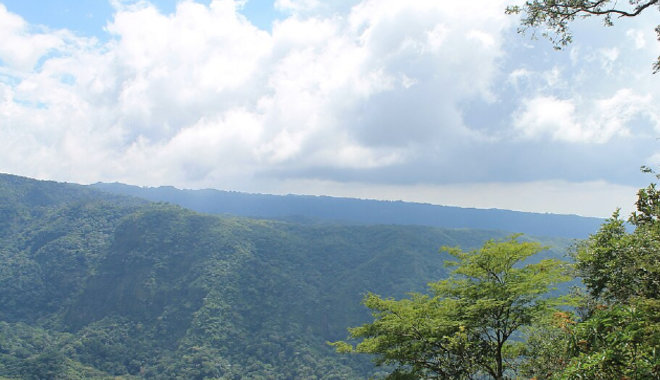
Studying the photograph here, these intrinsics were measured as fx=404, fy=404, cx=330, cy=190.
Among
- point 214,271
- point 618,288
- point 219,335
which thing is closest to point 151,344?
point 219,335

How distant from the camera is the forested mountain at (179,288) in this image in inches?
4188

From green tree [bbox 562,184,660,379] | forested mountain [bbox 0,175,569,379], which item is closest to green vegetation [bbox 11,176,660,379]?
green tree [bbox 562,184,660,379]

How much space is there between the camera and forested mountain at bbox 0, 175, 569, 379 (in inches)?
4188

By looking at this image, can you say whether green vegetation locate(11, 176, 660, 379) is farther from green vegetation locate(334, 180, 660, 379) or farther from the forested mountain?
the forested mountain

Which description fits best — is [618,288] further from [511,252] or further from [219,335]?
[219,335]

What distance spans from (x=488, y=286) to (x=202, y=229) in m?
171

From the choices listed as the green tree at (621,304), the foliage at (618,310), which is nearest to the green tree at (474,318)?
the foliage at (618,310)

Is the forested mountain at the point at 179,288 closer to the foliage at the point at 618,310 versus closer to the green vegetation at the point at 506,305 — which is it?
the green vegetation at the point at 506,305

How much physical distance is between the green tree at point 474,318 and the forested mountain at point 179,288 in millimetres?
95979

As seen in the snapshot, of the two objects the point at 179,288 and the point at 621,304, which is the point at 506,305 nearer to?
the point at 621,304

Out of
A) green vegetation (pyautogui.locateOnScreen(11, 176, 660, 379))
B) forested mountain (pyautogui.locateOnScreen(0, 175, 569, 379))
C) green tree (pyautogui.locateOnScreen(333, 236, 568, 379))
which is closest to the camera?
green vegetation (pyautogui.locateOnScreen(11, 176, 660, 379))

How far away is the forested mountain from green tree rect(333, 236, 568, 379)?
95979 millimetres

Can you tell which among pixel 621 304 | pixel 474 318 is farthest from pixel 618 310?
pixel 474 318

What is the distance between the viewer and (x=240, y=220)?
193 m
